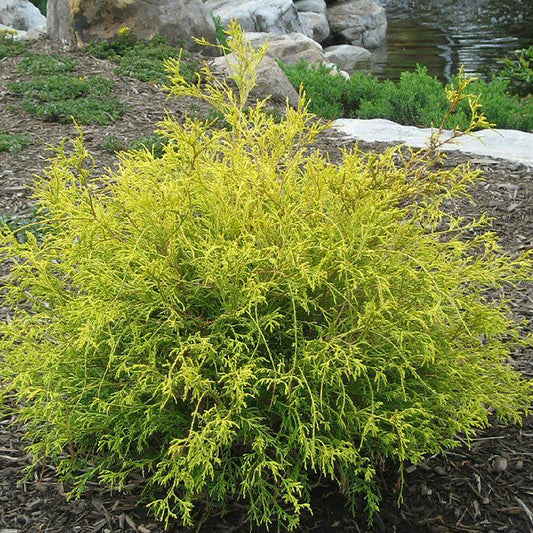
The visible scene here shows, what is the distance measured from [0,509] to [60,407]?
59cm

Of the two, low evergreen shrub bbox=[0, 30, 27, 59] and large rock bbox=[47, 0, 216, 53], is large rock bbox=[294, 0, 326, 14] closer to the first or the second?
large rock bbox=[47, 0, 216, 53]

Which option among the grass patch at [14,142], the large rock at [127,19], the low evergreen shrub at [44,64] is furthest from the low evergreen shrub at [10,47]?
the grass patch at [14,142]

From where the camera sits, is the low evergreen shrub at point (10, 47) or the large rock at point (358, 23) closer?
the low evergreen shrub at point (10, 47)

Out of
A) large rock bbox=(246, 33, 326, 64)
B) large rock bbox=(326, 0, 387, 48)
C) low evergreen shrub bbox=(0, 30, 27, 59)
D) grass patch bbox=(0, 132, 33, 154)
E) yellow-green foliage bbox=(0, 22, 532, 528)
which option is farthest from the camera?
large rock bbox=(326, 0, 387, 48)

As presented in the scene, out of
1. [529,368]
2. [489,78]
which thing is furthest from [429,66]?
[529,368]

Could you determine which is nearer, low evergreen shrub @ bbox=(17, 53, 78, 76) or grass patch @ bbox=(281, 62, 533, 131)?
low evergreen shrub @ bbox=(17, 53, 78, 76)

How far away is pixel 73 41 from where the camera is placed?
9.82 meters

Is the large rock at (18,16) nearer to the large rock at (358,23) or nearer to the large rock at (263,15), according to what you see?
the large rock at (263,15)

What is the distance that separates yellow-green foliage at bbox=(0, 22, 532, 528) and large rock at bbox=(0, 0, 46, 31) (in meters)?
14.3

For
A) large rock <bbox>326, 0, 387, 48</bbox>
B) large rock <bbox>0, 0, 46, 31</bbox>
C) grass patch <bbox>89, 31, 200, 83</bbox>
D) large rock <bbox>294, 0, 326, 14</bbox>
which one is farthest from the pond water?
large rock <bbox>0, 0, 46, 31</bbox>

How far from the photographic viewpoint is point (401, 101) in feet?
29.7

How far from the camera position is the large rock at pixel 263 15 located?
14.3 m

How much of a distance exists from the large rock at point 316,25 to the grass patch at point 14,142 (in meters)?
13.2

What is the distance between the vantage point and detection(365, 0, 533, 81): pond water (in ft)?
53.5
